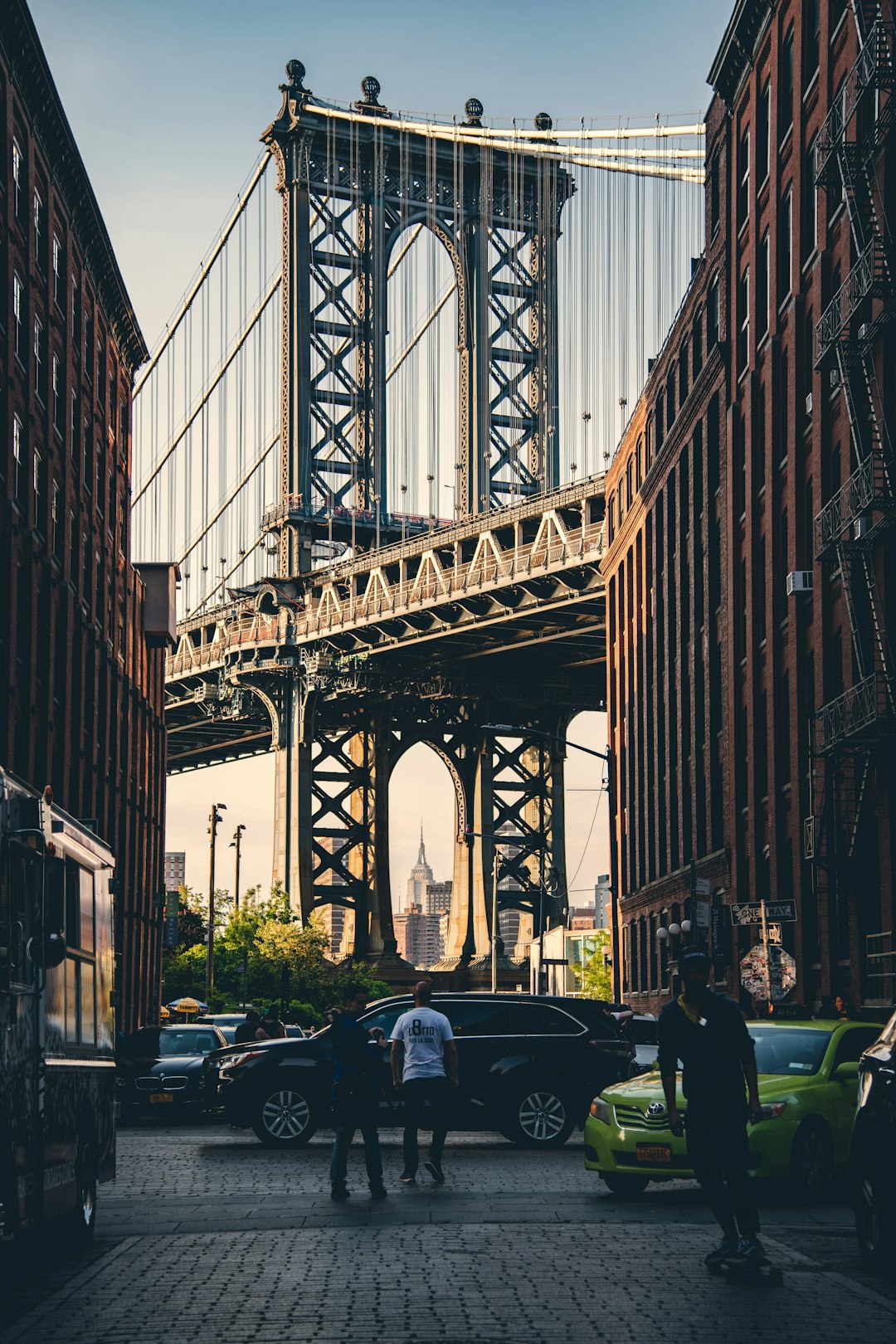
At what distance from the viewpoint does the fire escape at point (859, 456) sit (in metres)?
31.0

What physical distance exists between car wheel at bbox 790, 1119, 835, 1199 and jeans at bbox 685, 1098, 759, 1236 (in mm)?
4839


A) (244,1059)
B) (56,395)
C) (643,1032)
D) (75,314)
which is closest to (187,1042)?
(643,1032)

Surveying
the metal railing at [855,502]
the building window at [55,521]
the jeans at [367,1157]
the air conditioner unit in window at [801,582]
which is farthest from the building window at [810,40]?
the jeans at [367,1157]

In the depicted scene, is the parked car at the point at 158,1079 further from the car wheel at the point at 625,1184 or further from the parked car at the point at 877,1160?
the parked car at the point at 877,1160

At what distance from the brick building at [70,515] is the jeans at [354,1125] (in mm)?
26036

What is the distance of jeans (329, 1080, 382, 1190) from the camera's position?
15914 mm

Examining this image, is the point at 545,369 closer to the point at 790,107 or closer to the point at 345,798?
the point at 345,798

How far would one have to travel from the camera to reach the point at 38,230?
48969 millimetres

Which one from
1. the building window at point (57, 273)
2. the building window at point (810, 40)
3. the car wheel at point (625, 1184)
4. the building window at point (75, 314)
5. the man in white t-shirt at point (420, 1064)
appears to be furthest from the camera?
the building window at point (75, 314)

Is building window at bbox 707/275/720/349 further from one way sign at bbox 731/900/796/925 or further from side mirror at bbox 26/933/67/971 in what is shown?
side mirror at bbox 26/933/67/971

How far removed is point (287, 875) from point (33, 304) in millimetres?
52488

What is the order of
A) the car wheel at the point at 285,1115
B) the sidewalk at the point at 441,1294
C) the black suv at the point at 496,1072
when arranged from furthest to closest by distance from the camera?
the car wheel at the point at 285,1115 → the black suv at the point at 496,1072 → the sidewalk at the point at 441,1294

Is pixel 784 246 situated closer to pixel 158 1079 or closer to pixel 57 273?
pixel 57 273

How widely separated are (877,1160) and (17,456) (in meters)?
36.8
